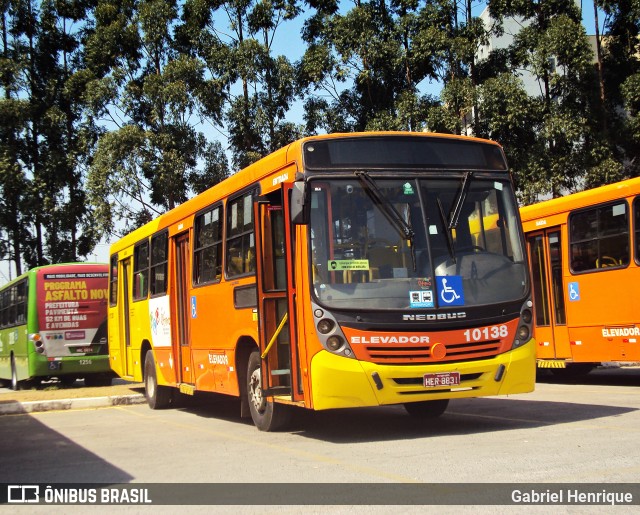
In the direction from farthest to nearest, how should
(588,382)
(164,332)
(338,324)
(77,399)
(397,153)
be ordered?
(588,382)
(77,399)
(164,332)
(397,153)
(338,324)

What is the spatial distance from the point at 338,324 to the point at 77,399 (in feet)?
28.1

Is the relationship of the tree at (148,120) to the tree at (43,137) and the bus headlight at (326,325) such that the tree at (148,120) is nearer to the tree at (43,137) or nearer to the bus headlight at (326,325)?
the tree at (43,137)

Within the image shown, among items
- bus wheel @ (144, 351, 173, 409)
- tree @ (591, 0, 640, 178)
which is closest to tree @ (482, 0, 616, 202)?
tree @ (591, 0, 640, 178)

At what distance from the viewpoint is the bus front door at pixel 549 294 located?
16.6m

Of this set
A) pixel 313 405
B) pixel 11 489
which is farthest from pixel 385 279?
pixel 11 489

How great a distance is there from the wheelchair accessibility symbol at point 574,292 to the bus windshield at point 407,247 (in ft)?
22.2

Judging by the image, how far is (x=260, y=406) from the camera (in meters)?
10.7

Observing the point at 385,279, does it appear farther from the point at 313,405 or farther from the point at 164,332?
the point at 164,332

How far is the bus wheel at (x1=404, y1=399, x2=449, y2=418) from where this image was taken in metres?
11.0

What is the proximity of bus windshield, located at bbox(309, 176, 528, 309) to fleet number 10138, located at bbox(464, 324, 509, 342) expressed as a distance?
11.4 inches

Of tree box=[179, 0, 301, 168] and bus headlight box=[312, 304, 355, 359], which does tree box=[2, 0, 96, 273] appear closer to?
tree box=[179, 0, 301, 168]

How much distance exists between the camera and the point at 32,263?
125ft

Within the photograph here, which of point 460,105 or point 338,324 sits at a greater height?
point 460,105

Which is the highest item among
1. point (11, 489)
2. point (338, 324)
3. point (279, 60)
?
point (279, 60)
